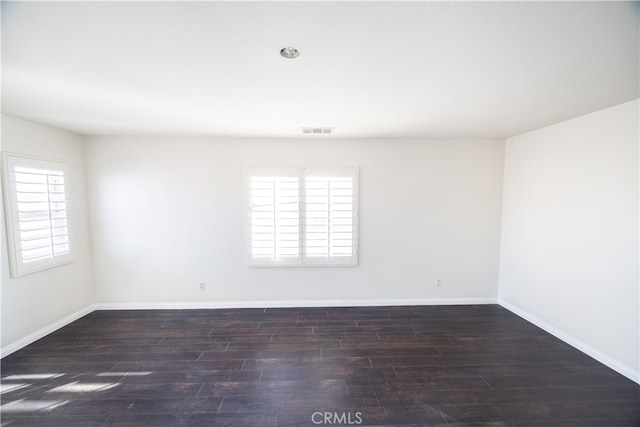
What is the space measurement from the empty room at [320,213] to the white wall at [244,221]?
3 centimetres

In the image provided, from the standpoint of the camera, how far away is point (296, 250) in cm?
358

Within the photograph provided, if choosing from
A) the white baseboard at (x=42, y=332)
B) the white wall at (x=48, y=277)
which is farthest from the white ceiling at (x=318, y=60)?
the white baseboard at (x=42, y=332)

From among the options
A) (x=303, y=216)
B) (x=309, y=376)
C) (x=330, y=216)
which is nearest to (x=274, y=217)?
(x=303, y=216)

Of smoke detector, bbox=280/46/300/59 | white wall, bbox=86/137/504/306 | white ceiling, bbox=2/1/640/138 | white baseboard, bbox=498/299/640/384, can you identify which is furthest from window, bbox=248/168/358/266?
white baseboard, bbox=498/299/640/384

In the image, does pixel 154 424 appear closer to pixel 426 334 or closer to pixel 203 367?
pixel 203 367

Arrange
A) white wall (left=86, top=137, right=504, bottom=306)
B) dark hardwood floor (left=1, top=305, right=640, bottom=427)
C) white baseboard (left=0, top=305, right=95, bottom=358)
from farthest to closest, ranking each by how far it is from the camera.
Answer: white wall (left=86, top=137, right=504, bottom=306) → white baseboard (left=0, top=305, right=95, bottom=358) → dark hardwood floor (left=1, top=305, right=640, bottom=427)

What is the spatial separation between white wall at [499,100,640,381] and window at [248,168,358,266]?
218 centimetres

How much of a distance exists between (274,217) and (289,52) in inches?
93.0

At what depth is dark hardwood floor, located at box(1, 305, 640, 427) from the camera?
1874 millimetres

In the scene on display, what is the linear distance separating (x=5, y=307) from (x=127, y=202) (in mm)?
1521

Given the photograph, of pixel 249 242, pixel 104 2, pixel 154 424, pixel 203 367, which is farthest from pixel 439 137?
pixel 154 424

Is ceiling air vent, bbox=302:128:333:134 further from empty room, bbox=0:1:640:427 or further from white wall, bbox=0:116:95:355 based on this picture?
white wall, bbox=0:116:95:355

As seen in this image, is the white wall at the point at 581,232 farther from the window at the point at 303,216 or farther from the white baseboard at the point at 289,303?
the window at the point at 303,216

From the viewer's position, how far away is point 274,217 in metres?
3.54
